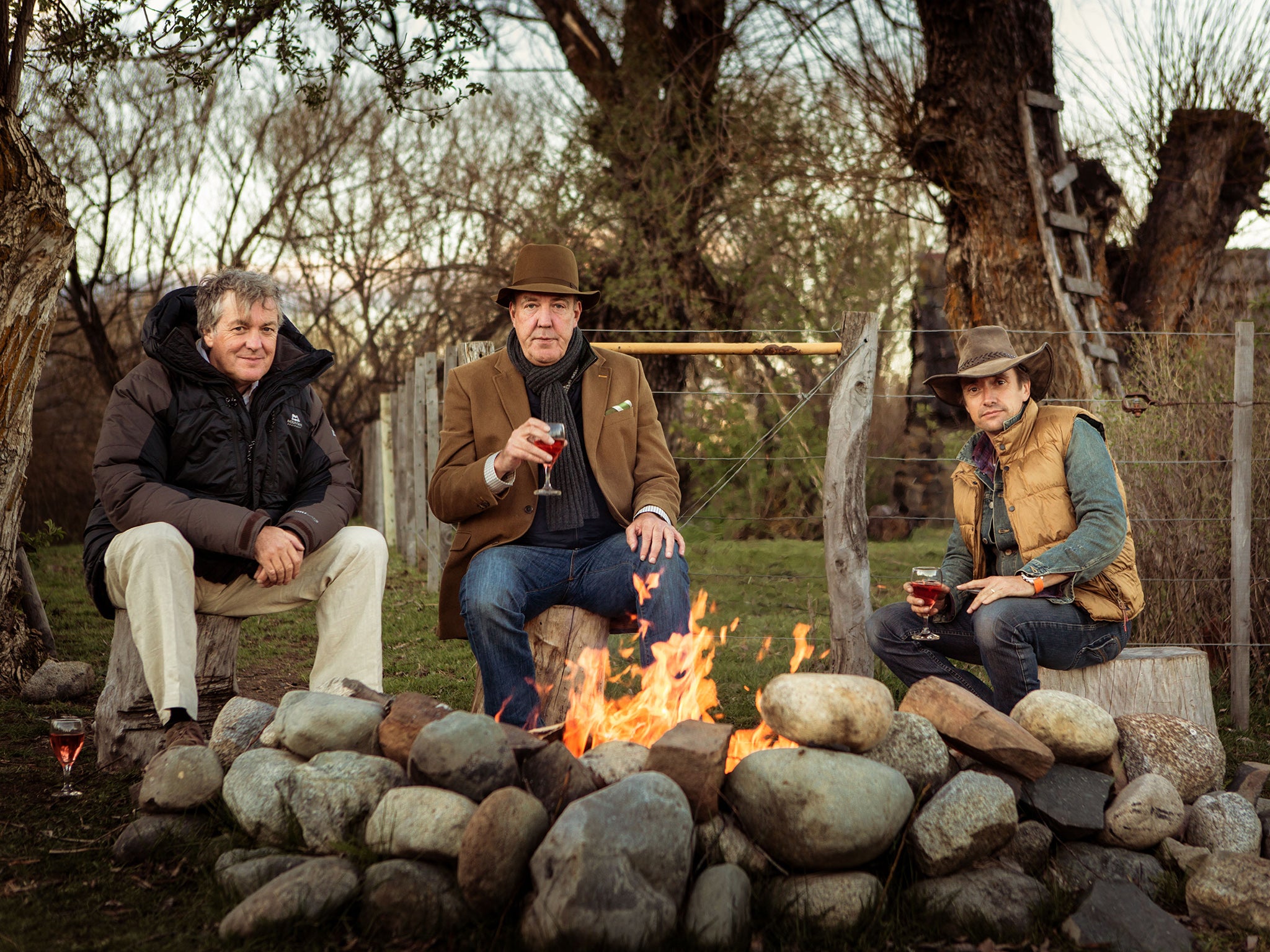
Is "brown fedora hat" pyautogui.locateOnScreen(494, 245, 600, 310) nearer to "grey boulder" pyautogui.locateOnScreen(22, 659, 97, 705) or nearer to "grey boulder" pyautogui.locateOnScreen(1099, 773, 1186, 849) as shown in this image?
"grey boulder" pyautogui.locateOnScreen(1099, 773, 1186, 849)

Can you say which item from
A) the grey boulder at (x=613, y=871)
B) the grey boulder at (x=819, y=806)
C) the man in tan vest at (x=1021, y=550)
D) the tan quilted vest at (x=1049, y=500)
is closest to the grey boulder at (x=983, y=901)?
the grey boulder at (x=819, y=806)

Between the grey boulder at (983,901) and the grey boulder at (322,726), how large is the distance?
149cm

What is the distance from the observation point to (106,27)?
5.52 metres

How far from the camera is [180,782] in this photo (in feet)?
9.37

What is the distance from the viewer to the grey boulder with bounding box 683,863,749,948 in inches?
90.0

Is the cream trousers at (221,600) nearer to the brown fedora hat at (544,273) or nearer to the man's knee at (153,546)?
the man's knee at (153,546)

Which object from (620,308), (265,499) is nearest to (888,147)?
(620,308)

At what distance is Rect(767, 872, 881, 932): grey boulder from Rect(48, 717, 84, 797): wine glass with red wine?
2112 mm

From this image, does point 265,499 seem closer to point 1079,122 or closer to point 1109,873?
point 1109,873

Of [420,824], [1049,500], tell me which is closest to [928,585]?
[1049,500]

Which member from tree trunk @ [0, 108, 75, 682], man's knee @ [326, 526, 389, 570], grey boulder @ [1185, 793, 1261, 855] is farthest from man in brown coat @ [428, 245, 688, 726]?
tree trunk @ [0, 108, 75, 682]

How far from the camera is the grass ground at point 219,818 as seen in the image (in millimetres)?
2375

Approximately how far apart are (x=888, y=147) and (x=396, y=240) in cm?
686

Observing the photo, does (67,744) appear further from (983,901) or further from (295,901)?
(983,901)
